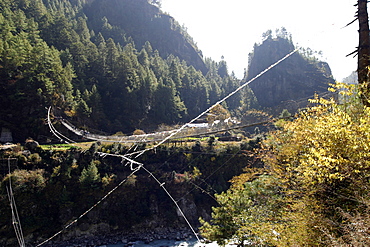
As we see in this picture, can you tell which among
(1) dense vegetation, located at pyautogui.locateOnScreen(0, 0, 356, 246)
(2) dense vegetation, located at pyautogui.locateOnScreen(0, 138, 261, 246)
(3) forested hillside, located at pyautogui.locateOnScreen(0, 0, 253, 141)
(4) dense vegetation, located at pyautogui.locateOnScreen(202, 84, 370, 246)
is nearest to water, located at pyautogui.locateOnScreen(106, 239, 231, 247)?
(2) dense vegetation, located at pyautogui.locateOnScreen(0, 138, 261, 246)

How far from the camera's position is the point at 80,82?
1293 inches

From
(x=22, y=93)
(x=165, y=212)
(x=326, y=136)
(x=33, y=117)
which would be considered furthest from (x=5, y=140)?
(x=326, y=136)

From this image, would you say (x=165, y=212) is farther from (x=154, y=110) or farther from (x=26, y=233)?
(x=154, y=110)

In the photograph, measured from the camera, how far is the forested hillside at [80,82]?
2542 centimetres

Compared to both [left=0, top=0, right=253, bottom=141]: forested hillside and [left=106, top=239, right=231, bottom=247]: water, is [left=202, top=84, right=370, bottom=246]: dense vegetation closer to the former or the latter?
[left=106, top=239, right=231, bottom=247]: water

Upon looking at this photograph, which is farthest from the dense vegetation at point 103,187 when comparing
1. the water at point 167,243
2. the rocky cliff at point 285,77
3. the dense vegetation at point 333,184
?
the rocky cliff at point 285,77

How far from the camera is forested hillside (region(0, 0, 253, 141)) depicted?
25.4 metres

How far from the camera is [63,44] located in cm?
3847

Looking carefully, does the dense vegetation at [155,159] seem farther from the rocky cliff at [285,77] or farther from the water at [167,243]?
the rocky cliff at [285,77]

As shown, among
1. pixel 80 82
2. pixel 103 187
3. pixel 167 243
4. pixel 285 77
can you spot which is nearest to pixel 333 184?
pixel 167 243

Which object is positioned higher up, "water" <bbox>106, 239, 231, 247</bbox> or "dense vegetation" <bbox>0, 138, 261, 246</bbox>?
"dense vegetation" <bbox>0, 138, 261, 246</bbox>

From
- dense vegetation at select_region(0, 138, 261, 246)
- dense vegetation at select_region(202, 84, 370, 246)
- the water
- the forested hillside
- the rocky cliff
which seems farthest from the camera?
the rocky cliff

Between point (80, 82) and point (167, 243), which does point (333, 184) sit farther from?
point (80, 82)

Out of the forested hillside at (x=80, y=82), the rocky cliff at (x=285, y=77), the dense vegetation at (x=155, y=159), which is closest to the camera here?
the dense vegetation at (x=155, y=159)
